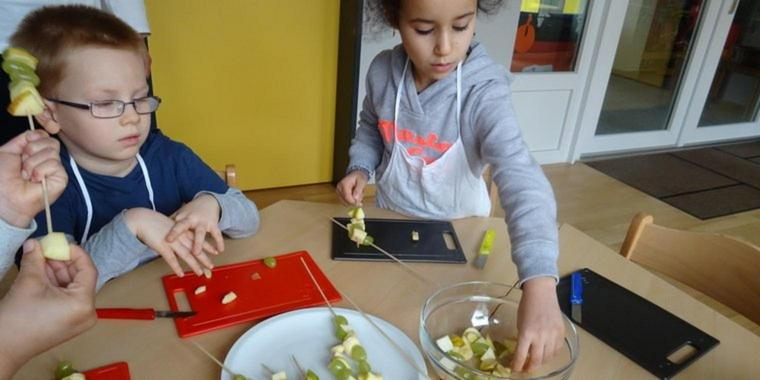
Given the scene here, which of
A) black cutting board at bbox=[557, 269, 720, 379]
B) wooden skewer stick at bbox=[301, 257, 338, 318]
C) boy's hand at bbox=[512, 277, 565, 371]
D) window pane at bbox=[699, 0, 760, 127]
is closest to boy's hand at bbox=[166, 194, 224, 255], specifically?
wooden skewer stick at bbox=[301, 257, 338, 318]

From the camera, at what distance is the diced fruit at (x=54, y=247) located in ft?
1.97

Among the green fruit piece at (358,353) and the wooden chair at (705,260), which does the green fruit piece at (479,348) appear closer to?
the green fruit piece at (358,353)

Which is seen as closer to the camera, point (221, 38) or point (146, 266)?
point (146, 266)

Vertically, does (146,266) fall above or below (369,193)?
above

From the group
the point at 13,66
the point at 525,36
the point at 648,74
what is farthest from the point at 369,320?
the point at 648,74

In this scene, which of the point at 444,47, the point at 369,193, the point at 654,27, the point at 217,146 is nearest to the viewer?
the point at 444,47

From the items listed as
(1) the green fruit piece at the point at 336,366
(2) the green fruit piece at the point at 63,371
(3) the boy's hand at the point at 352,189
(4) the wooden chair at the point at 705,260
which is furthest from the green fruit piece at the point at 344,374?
(4) the wooden chair at the point at 705,260

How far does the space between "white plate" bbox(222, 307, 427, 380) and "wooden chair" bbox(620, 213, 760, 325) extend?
0.66m

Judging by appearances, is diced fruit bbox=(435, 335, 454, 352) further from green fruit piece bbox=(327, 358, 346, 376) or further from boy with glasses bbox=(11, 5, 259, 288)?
boy with glasses bbox=(11, 5, 259, 288)

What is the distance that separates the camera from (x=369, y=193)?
2861 millimetres

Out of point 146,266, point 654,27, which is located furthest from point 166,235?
point 654,27

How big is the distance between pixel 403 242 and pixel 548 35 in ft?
8.40

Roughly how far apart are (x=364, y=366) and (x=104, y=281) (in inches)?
19.3

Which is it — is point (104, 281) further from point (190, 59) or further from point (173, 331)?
point (190, 59)
